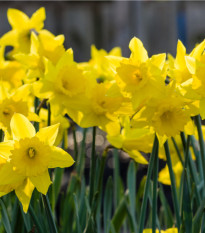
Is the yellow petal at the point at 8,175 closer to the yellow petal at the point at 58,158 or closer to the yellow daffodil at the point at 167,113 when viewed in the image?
the yellow petal at the point at 58,158

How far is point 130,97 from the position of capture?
3.95ft

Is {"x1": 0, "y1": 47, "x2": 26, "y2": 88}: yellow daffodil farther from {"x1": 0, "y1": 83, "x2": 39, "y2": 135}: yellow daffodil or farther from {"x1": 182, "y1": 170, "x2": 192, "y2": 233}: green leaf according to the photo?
{"x1": 182, "y1": 170, "x2": 192, "y2": 233}: green leaf

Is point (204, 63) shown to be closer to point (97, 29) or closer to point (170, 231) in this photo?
point (170, 231)

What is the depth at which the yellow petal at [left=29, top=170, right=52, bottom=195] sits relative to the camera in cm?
116

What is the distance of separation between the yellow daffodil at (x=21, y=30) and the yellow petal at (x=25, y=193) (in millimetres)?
812

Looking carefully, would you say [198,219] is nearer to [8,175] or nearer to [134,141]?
[134,141]

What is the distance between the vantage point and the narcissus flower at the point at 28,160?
1.16 metres

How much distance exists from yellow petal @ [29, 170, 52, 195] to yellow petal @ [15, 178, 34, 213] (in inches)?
1.9

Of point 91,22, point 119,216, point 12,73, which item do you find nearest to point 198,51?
point 119,216

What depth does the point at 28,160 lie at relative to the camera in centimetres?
118

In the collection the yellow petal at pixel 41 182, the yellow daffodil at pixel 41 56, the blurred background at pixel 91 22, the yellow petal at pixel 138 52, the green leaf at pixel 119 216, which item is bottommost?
the green leaf at pixel 119 216

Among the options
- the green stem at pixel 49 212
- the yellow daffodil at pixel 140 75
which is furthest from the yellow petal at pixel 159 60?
the green stem at pixel 49 212

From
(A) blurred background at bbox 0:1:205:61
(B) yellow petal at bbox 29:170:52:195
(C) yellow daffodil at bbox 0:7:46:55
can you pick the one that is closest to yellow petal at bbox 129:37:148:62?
(B) yellow petal at bbox 29:170:52:195

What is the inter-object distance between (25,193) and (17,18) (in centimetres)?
97
